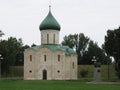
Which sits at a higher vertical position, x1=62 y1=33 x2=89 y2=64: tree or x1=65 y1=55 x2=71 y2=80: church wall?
x1=62 y1=33 x2=89 y2=64: tree

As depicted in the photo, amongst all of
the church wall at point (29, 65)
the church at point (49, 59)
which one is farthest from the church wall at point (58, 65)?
the church wall at point (29, 65)

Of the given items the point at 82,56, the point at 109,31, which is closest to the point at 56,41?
the point at 109,31

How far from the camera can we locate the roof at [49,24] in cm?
6075

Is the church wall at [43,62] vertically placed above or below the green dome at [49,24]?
below

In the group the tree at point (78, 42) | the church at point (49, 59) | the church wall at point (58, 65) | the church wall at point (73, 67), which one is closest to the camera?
the church wall at point (58, 65)

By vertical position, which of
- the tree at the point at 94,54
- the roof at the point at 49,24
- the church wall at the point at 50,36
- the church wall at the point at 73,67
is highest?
the roof at the point at 49,24

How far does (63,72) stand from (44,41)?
259 inches

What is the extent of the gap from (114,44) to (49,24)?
1226cm

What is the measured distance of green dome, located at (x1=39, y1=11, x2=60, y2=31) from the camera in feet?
199

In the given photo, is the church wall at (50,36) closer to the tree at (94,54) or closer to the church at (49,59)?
the church at (49,59)

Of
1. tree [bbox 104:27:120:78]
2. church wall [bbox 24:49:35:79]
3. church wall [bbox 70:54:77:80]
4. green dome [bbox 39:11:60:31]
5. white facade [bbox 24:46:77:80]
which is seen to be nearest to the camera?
tree [bbox 104:27:120:78]

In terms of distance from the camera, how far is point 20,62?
88.8 m

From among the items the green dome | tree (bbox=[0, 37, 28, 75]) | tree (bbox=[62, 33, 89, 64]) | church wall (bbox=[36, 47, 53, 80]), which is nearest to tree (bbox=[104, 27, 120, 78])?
the green dome

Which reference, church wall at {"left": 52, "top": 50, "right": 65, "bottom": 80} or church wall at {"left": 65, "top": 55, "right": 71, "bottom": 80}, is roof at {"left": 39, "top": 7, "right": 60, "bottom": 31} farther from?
church wall at {"left": 65, "top": 55, "right": 71, "bottom": 80}
